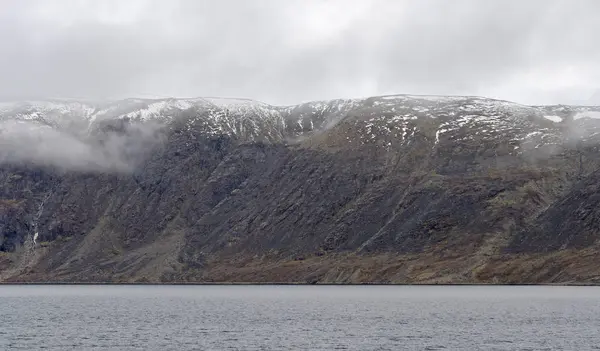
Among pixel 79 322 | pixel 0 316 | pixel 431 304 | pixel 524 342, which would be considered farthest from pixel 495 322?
pixel 0 316

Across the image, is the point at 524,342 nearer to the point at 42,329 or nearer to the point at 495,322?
the point at 495,322

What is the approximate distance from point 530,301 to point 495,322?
5197 cm

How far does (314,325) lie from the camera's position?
11556 cm

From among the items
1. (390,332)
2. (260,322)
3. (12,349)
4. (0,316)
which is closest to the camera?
(12,349)

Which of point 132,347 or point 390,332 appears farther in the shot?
point 390,332

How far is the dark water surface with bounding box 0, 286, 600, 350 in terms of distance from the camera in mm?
92000

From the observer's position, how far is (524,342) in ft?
300

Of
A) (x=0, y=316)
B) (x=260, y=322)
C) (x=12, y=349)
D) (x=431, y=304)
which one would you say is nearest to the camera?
(x=12, y=349)

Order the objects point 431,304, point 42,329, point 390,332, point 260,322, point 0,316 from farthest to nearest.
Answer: point 431,304 < point 0,316 < point 260,322 < point 42,329 < point 390,332

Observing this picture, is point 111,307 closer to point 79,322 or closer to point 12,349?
point 79,322

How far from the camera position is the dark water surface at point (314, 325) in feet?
302

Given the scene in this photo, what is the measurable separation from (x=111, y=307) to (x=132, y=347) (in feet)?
257

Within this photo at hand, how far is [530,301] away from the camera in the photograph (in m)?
165

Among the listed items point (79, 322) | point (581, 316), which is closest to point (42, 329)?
point (79, 322)
